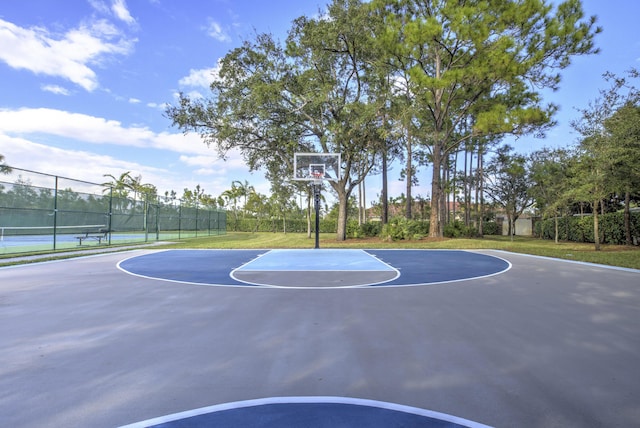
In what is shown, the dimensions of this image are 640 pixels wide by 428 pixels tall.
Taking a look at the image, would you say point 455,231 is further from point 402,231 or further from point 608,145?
point 608,145

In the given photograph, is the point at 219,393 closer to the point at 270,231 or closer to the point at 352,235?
the point at 352,235

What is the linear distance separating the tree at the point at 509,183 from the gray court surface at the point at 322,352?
2040 cm

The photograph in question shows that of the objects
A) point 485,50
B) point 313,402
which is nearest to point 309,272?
point 313,402

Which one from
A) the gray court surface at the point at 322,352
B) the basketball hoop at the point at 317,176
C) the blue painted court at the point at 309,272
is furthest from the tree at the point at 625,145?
the basketball hoop at the point at 317,176

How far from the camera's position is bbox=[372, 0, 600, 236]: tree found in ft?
50.1

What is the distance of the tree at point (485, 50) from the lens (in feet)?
50.1

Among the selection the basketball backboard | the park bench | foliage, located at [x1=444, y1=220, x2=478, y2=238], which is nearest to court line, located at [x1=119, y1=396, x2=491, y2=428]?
the basketball backboard

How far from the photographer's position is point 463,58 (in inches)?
672

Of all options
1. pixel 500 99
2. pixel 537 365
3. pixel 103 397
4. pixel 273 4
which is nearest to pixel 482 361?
pixel 537 365

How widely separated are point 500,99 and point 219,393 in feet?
68.2

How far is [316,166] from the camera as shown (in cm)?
1616

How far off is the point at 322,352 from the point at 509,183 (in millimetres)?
25791

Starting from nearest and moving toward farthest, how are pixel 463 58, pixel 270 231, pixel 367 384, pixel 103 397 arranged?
pixel 103 397
pixel 367 384
pixel 463 58
pixel 270 231

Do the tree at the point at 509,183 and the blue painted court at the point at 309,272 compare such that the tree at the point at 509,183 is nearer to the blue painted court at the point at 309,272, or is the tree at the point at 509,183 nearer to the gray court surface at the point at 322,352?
the blue painted court at the point at 309,272
